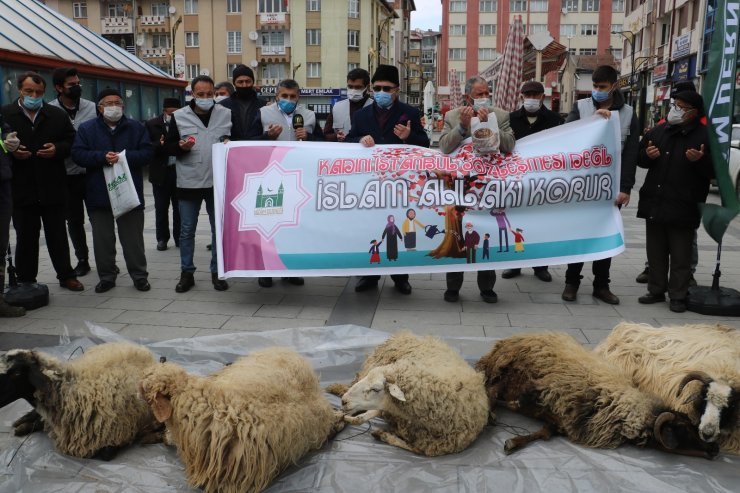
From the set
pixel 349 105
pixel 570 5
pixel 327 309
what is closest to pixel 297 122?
pixel 349 105

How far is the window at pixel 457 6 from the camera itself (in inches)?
2975

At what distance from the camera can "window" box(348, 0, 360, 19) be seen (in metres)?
53.2

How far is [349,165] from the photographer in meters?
5.82

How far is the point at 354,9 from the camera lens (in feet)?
176

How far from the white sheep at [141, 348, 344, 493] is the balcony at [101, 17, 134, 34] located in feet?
192

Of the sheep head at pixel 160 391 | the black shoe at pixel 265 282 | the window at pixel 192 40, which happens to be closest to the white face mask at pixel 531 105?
the black shoe at pixel 265 282

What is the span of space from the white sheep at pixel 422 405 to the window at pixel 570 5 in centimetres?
7930

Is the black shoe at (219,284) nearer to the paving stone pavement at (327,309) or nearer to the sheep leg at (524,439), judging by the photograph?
the paving stone pavement at (327,309)

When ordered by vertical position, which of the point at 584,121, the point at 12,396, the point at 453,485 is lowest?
the point at 453,485

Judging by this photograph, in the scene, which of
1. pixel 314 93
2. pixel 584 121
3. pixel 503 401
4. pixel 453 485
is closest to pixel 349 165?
pixel 584 121

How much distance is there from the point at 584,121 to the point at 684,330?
2663 millimetres

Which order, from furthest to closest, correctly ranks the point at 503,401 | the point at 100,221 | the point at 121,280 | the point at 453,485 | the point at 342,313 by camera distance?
the point at 121,280
the point at 100,221
the point at 342,313
the point at 503,401
the point at 453,485

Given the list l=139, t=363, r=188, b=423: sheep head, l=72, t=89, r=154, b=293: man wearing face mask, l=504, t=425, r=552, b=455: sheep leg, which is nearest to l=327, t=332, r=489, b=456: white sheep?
l=504, t=425, r=552, b=455: sheep leg

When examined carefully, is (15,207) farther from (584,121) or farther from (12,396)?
(584,121)
